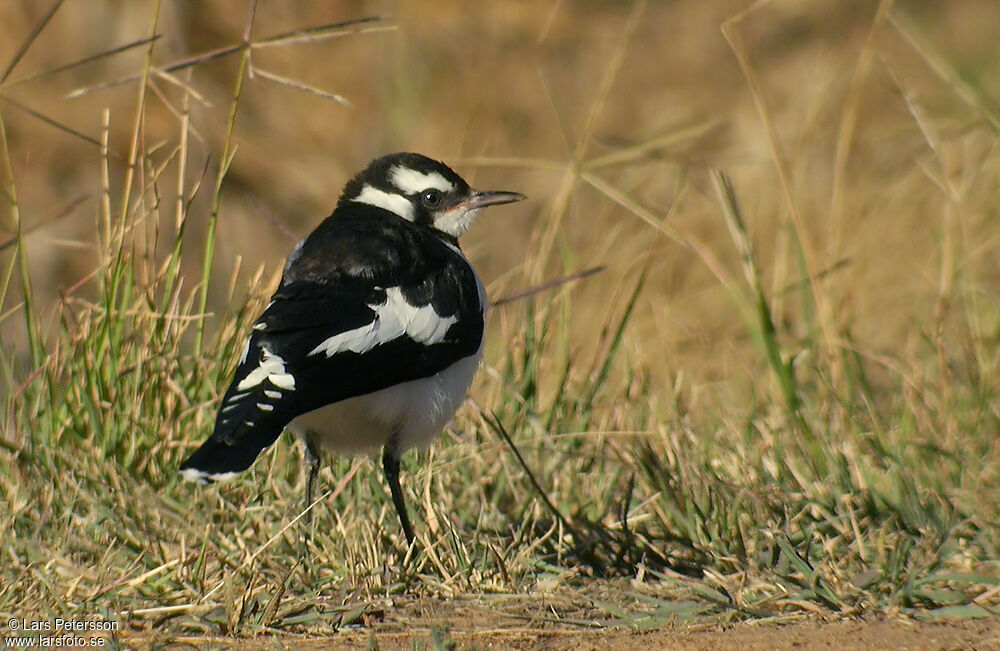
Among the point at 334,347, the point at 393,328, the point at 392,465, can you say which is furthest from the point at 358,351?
the point at 392,465

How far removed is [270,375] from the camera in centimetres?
369

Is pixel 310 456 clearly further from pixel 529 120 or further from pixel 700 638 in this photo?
pixel 529 120

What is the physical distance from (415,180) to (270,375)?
1.56 meters

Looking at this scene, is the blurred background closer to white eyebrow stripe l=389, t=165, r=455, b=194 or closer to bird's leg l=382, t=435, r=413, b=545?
white eyebrow stripe l=389, t=165, r=455, b=194

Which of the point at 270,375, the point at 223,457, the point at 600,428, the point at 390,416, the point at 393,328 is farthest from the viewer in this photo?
the point at 600,428

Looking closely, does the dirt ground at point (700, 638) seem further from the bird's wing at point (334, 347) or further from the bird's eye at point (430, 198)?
the bird's eye at point (430, 198)

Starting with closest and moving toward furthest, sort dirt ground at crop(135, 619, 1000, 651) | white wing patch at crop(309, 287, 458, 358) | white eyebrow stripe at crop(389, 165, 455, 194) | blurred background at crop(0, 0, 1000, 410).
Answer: dirt ground at crop(135, 619, 1000, 651) < white wing patch at crop(309, 287, 458, 358) < white eyebrow stripe at crop(389, 165, 455, 194) < blurred background at crop(0, 0, 1000, 410)

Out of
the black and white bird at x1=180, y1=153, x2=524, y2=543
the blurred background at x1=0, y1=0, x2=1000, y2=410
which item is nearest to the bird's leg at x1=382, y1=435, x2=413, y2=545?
the black and white bird at x1=180, y1=153, x2=524, y2=543

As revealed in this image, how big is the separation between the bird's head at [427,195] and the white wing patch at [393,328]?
0.83 meters

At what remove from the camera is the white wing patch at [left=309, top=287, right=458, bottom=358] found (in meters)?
3.91

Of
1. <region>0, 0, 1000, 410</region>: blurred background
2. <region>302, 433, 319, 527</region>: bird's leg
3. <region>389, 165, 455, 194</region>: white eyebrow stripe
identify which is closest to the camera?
<region>302, 433, 319, 527</region>: bird's leg

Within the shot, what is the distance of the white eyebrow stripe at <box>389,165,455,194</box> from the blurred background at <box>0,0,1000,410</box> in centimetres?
198

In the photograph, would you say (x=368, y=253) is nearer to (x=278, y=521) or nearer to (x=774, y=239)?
(x=278, y=521)

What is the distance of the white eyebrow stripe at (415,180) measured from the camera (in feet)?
16.7
